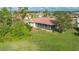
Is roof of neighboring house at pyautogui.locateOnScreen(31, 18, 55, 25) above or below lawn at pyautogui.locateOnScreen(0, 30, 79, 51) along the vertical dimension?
above

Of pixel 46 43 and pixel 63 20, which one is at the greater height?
pixel 63 20

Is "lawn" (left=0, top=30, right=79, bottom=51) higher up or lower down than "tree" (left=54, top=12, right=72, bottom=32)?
lower down

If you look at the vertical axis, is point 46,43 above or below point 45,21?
below
